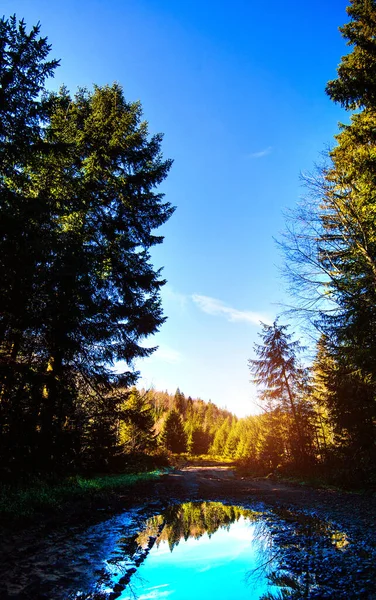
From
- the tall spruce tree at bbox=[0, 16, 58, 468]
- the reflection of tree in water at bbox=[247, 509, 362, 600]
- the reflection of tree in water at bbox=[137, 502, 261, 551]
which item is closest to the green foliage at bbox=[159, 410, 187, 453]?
the reflection of tree in water at bbox=[137, 502, 261, 551]

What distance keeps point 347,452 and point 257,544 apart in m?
12.0

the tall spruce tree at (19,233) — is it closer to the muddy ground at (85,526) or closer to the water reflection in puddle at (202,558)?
the muddy ground at (85,526)

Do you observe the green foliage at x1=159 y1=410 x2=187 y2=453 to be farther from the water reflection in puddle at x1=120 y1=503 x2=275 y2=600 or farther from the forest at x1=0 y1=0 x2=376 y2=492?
the water reflection in puddle at x1=120 y1=503 x2=275 y2=600

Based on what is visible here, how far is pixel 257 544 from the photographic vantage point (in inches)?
287

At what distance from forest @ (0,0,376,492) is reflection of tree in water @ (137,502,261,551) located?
3.82 metres

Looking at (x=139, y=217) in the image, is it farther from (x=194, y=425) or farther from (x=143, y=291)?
(x=194, y=425)

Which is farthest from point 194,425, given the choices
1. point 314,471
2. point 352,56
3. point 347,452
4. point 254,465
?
point 352,56

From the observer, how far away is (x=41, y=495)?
8328 millimetres

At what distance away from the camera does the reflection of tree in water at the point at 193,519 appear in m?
8.01

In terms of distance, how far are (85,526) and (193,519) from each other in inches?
166

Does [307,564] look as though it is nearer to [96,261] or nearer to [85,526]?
[85,526]

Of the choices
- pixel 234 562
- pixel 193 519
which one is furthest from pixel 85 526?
pixel 193 519

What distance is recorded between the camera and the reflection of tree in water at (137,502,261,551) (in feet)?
26.3

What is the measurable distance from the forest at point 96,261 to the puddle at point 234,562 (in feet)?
16.6
